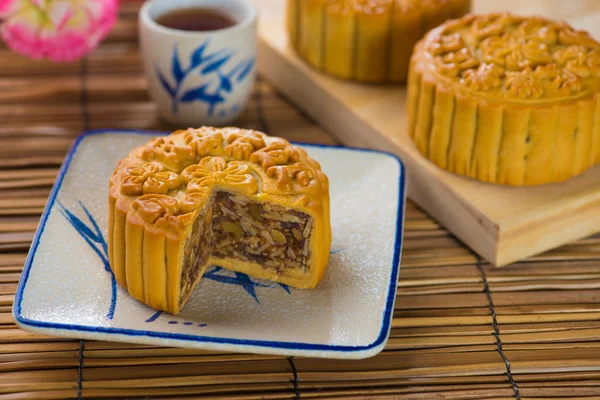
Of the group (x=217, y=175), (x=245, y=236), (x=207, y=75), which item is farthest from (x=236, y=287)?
(x=207, y=75)

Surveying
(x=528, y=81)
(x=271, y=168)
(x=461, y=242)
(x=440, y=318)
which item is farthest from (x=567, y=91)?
(x=271, y=168)

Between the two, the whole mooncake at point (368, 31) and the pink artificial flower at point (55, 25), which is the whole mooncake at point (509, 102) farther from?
the pink artificial flower at point (55, 25)

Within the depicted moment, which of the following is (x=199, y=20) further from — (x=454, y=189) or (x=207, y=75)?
(x=454, y=189)

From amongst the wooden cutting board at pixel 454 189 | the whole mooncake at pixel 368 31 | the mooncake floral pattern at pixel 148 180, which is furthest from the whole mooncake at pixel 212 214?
the whole mooncake at pixel 368 31

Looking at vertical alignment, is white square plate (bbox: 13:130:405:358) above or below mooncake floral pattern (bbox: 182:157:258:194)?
below

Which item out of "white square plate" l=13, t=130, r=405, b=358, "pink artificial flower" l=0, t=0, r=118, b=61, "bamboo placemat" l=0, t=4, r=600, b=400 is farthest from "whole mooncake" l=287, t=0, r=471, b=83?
"pink artificial flower" l=0, t=0, r=118, b=61

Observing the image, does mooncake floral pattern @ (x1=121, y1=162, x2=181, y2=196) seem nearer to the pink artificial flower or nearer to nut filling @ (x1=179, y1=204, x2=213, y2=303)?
nut filling @ (x1=179, y1=204, x2=213, y2=303)

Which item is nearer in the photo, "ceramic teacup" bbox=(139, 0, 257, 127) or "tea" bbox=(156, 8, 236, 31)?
"ceramic teacup" bbox=(139, 0, 257, 127)
